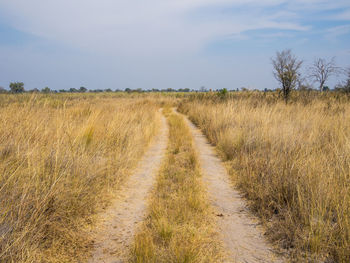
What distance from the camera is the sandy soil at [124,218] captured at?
8.05 ft

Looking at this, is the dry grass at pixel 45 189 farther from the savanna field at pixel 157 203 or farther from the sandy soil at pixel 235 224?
the sandy soil at pixel 235 224

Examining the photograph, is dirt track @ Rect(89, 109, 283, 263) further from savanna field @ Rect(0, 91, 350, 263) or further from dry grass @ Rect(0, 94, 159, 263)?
dry grass @ Rect(0, 94, 159, 263)

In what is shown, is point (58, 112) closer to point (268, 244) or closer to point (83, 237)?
point (83, 237)

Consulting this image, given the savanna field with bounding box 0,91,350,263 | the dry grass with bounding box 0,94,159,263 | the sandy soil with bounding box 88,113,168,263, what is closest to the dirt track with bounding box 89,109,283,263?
the sandy soil with bounding box 88,113,168,263

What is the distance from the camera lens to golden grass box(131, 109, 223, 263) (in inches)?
87.9

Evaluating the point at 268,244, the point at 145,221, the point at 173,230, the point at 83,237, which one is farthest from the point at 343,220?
the point at 83,237

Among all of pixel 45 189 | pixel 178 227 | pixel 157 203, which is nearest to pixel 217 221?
pixel 178 227

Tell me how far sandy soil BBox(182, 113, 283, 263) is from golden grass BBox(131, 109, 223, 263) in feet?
0.50

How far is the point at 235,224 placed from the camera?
311 cm

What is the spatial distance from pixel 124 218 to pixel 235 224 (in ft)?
4.92

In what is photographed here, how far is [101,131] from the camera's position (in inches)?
238

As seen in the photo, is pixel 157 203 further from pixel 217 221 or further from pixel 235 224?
pixel 235 224

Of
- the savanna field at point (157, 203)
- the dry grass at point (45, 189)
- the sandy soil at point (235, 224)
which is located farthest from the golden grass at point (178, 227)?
the dry grass at point (45, 189)

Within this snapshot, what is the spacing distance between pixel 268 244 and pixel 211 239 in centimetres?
63
